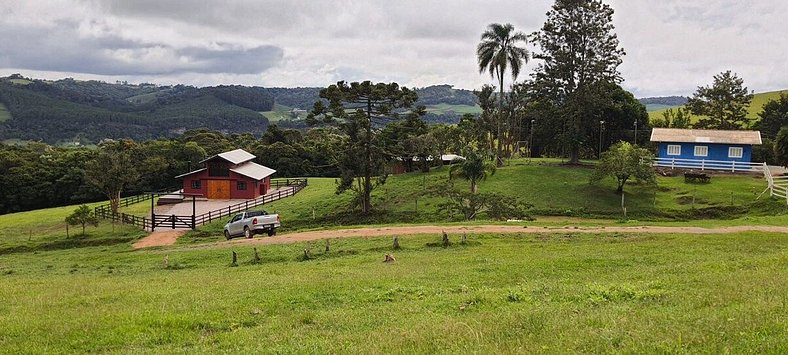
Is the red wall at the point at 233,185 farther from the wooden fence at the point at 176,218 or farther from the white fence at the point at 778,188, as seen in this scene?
the white fence at the point at 778,188

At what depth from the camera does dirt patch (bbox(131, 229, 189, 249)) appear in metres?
33.6

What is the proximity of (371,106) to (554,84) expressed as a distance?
70.0 ft

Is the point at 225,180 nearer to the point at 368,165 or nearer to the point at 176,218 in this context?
the point at 176,218

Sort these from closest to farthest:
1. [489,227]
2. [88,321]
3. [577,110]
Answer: [88,321] → [489,227] → [577,110]

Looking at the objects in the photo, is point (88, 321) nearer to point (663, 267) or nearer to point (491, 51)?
point (663, 267)

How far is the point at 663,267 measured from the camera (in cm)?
1502

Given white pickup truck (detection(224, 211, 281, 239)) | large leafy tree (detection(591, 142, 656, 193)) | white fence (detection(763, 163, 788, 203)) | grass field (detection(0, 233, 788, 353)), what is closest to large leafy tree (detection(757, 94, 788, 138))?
white fence (detection(763, 163, 788, 203))

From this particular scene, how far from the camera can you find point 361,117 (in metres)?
40.4

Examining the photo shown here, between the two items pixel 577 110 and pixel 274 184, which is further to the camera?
pixel 274 184

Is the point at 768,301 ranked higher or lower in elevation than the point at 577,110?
lower

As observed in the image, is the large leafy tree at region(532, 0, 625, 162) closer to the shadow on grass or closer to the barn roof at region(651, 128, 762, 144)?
the barn roof at region(651, 128, 762, 144)

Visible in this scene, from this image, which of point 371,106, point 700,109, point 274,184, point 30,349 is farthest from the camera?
point 700,109

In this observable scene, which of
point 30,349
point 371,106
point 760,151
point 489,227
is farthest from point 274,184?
point 30,349

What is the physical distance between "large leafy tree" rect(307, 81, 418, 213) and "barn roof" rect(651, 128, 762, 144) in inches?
1073
